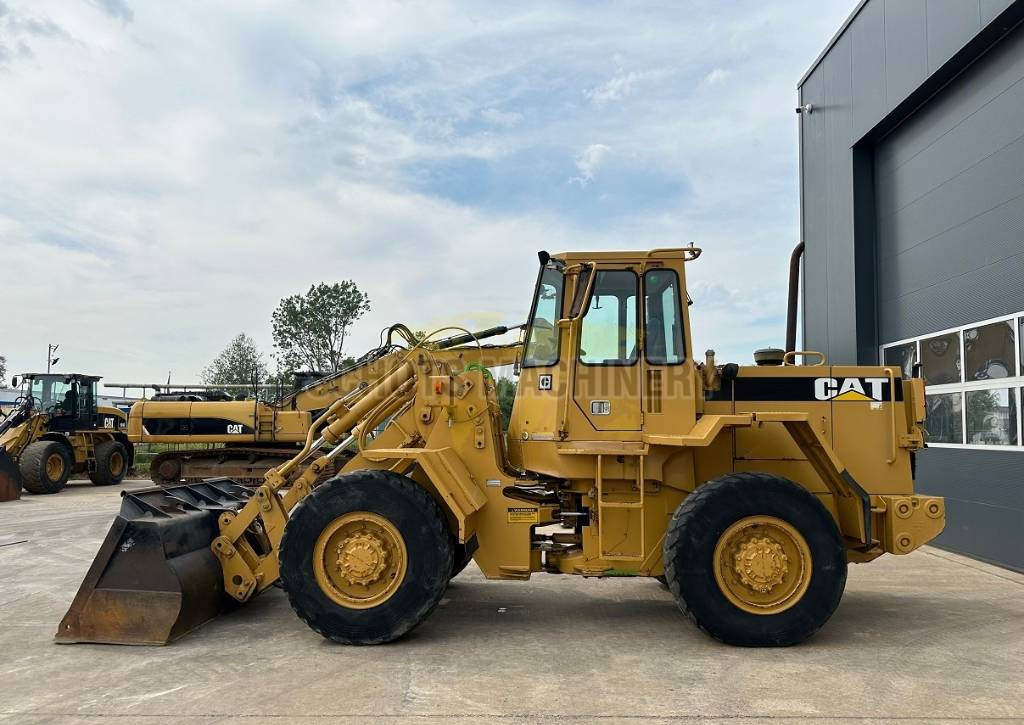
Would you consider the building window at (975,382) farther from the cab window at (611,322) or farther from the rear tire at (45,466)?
the rear tire at (45,466)

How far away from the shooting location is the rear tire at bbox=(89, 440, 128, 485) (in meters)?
20.0

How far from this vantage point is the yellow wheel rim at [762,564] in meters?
5.72

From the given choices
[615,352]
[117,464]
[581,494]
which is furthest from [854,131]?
[117,464]

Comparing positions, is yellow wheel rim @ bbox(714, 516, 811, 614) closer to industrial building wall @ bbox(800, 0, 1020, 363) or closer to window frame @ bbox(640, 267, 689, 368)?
window frame @ bbox(640, 267, 689, 368)

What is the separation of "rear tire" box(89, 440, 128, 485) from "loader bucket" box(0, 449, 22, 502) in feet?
11.0

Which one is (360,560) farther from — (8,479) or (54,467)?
(54,467)

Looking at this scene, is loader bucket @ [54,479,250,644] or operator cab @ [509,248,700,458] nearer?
loader bucket @ [54,479,250,644]

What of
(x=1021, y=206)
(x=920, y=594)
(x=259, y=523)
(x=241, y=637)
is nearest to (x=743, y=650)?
(x=920, y=594)

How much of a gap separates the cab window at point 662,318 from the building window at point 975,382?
4.17 m

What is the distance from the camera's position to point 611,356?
625 centimetres

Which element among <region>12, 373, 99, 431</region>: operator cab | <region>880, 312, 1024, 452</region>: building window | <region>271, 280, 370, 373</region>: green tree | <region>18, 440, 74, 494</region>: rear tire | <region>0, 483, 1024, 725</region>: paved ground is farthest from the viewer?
<region>271, 280, 370, 373</region>: green tree

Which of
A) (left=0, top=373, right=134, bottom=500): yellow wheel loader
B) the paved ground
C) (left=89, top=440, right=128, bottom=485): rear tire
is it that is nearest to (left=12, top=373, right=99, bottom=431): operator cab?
(left=0, top=373, right=134, bottom=500): yellow wheel loader

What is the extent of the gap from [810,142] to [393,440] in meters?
11.1

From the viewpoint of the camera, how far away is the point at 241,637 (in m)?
6.02
